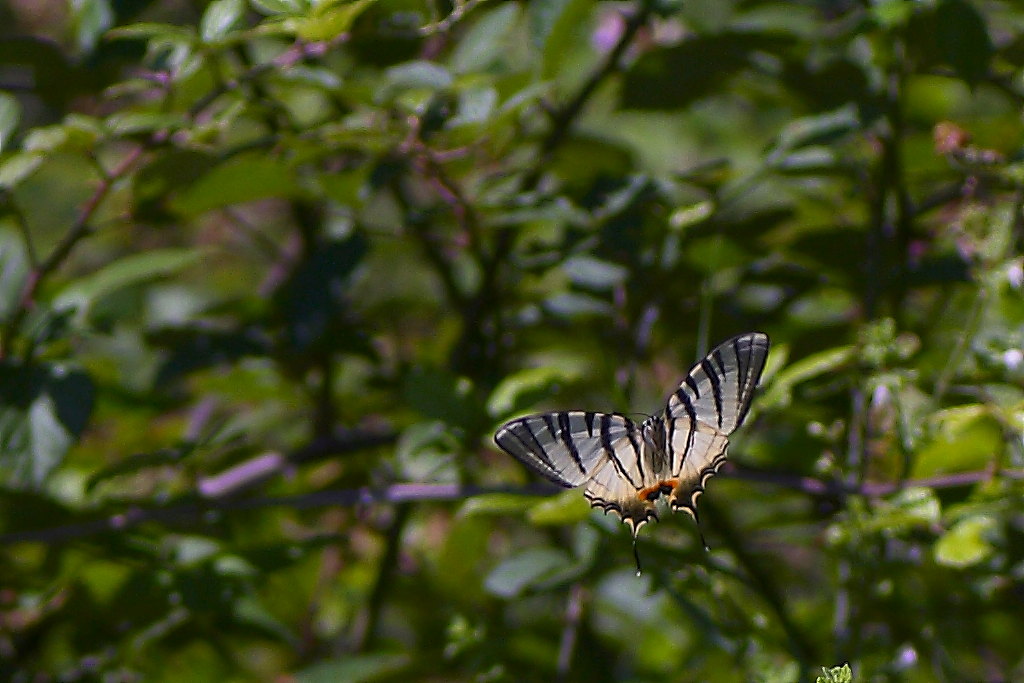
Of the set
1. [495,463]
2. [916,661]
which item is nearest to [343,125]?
[495,463]

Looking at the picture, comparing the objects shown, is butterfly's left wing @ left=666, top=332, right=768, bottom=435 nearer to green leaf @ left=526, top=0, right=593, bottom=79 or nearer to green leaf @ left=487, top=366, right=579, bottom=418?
green leaf @ left=487, top=366, right=579, bottom=418

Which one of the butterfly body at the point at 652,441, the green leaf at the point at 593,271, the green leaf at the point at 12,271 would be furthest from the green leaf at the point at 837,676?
the green leaf at the point at 12,271

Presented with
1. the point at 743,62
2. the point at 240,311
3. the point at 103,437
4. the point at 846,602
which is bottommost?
the point at 103,437

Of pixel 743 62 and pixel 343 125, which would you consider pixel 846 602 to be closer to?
pixel 743 62

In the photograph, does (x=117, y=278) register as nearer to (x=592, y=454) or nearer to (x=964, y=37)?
(x=592, y=454)

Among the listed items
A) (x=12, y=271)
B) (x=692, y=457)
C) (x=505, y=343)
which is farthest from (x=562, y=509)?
(x=12, y=271)

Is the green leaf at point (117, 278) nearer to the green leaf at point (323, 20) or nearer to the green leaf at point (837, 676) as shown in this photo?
the green leaf at point (323, 20)

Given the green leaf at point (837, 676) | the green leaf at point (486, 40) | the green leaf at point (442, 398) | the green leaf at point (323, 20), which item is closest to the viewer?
the green leaf at point (837, 676)
